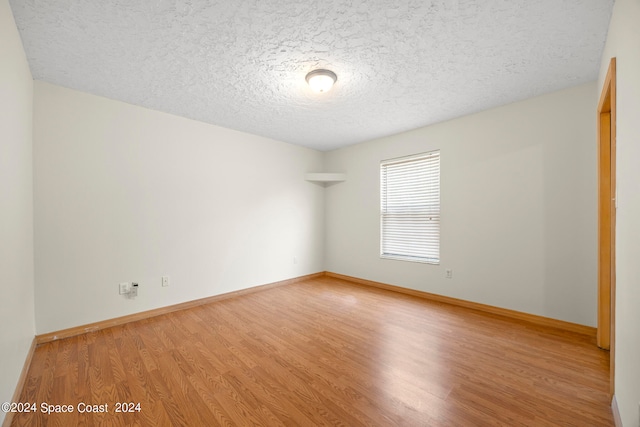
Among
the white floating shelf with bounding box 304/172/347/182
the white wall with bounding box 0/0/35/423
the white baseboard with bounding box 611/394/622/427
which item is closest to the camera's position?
the white baseboard with bounding box 611/394/622/427

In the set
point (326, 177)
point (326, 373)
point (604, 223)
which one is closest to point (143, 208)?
point (326, 373)

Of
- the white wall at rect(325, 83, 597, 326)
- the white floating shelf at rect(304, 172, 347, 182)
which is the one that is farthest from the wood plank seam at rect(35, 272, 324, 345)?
the white wall at rect(325, 83, 597, 326)

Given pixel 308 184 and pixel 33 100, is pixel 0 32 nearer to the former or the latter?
pixel 33 100

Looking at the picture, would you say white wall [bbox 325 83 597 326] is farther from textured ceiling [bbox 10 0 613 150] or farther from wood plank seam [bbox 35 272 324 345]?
wood plank seam [bbox 35 272 324 345]

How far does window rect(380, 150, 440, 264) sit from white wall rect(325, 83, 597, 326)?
139mm

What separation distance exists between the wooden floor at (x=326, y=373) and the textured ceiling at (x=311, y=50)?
2.49 metres

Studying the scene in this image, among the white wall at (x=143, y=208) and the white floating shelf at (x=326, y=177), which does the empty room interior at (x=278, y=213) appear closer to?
the white wall at (x=143, y=208)

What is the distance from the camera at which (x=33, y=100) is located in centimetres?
237

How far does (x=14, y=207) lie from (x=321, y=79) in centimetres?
246

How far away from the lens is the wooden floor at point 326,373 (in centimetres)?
150

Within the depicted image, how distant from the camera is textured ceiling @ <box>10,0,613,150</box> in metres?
1.61

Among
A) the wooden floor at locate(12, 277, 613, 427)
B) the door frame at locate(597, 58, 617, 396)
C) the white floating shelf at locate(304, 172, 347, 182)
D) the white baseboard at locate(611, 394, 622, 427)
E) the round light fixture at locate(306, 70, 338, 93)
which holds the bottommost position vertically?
the wooden floor at locate(12, 277, 613, 427)

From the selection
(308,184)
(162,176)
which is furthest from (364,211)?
(162,176)

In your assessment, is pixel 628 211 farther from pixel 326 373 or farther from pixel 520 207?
pixel 326 373
